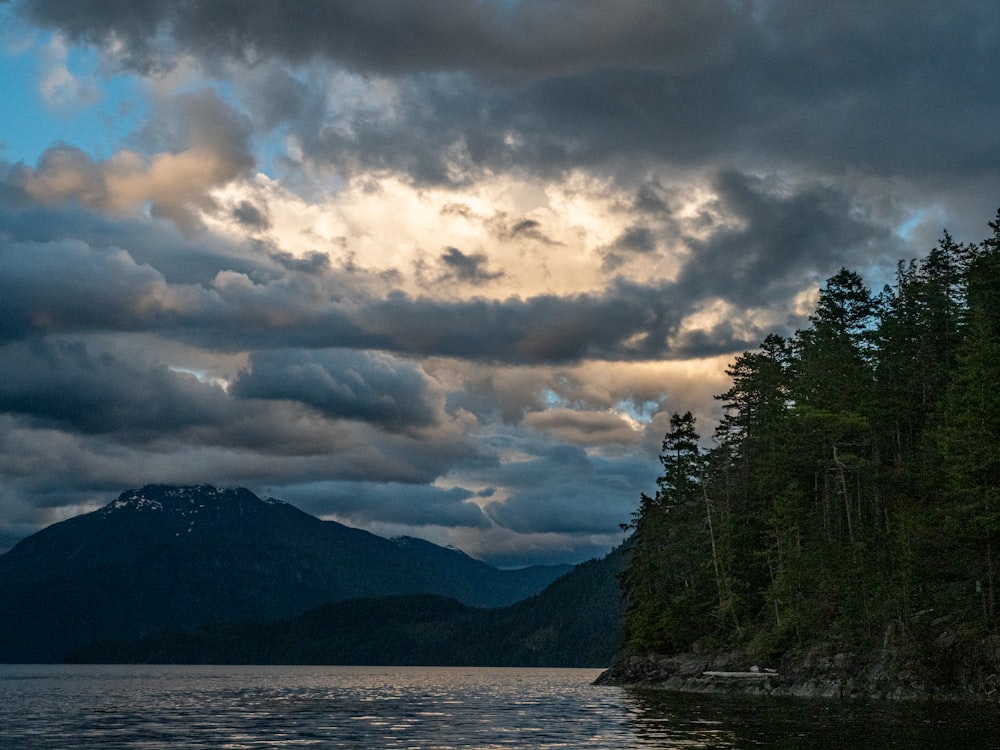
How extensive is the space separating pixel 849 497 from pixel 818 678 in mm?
19819

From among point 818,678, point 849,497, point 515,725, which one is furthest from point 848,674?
point 515,725

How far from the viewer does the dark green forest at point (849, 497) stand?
3022 inches

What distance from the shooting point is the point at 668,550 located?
129 metres

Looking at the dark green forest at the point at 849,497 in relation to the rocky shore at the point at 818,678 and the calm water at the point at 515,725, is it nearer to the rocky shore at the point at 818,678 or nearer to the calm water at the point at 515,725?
the rocky shore at the point at 818,678

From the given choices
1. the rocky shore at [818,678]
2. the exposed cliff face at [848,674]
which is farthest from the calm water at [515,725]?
the exposed cliff face at [848,674]

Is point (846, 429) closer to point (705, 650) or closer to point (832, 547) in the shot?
A: point (832, 547)

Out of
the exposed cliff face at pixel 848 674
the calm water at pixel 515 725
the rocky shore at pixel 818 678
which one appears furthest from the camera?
the rocky shore at pixel 818 678

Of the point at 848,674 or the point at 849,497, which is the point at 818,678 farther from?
the point at 849,497

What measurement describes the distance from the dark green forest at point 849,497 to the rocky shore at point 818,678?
162 cm

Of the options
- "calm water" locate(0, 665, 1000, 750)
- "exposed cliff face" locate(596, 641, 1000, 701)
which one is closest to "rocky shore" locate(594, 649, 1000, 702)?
"exposed cliff face" locate(596, 641, 1000, 701)

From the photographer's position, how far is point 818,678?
89.7m

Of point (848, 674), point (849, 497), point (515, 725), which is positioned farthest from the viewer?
point (849, 497)

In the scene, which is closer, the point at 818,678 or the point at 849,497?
the point at 818,678

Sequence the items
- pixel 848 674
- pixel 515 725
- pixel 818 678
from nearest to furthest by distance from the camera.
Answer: pixel 515 725
pixel 848 674
pixel 818 678
